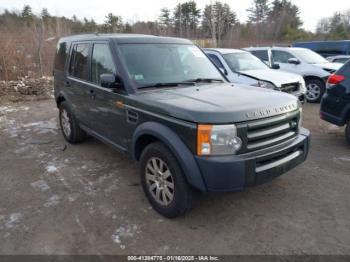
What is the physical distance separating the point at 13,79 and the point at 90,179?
1058 cm

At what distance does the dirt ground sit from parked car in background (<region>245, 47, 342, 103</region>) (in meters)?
4.82

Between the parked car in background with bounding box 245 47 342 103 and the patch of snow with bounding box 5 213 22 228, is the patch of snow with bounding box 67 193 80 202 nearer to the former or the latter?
the patch of snow with bounding box 5 213 22 228

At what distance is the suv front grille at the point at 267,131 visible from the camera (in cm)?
273

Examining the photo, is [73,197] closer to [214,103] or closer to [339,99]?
[214,103]

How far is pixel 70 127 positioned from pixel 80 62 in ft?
4.54

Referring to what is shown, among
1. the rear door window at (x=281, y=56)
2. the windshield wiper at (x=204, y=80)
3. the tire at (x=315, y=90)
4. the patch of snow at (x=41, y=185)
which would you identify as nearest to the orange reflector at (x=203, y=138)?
the windshield wiper at (x=204, y=80)

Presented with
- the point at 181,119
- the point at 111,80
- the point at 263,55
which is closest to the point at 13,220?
the point at 111,80

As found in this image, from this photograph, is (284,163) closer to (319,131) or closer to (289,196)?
(289,196)

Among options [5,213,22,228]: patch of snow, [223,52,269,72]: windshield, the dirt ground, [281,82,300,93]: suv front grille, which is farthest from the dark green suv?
[223,52,269,72]: windshield

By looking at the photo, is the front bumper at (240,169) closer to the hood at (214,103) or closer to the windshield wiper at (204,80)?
the hood at (214,103)

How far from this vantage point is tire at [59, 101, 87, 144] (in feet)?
17.7

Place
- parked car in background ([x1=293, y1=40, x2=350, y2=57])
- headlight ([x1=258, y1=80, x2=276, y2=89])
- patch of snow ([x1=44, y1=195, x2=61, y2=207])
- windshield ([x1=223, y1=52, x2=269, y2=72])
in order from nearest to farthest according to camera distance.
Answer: patch of snow ([x1=44, y1=195, x2=61, y2=207]) → headlight ([x1=258, y1=80, x2=276, y2=89]) → windshield ([x1=223, y1=52, x2=269, y2=72]) → parked car in background ([x1=293, y1=40, x2=350, y2=57])

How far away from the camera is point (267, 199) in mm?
3557

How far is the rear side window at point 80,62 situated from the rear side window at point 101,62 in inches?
Result: 10.3
